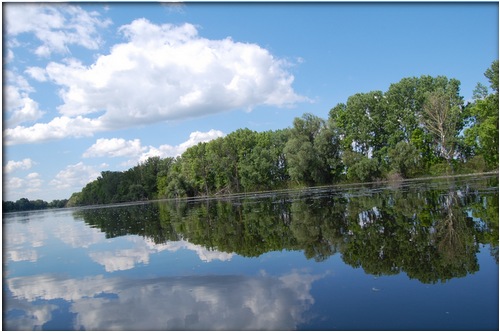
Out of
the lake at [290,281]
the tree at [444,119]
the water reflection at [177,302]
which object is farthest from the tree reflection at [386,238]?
the tree at [444,119]

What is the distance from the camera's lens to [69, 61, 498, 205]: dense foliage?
61.9 metres

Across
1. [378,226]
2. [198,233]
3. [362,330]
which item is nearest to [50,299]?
[362,330]

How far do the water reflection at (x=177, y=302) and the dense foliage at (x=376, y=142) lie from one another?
49379mm

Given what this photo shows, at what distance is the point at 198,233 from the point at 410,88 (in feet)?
220

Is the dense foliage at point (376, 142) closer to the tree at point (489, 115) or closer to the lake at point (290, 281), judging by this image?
the tree at point (489, 115)

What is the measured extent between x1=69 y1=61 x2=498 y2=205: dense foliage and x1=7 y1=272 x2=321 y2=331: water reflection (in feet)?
162

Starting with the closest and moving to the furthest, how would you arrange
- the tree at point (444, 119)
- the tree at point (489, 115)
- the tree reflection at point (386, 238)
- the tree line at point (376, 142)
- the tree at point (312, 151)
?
the tree reflection at point (386, 238) → the tree at point (489, 115) → the tree line at point (376, 142) → the tree at point (444, 119) → the tree at point (312, 151)

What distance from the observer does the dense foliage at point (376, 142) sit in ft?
203

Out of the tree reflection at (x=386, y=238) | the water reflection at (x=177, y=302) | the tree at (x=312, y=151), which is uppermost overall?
the tree at (x=312, y=151)

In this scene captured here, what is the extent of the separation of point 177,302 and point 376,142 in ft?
238

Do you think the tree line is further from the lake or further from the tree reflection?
the lake

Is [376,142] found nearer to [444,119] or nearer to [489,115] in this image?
[444,119]

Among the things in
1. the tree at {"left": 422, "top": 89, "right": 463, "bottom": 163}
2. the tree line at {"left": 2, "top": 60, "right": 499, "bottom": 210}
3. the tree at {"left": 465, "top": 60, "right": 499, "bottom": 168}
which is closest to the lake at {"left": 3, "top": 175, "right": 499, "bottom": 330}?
the tree at {"left": 465, "top": 60, "right": 499, "bottom": 168}

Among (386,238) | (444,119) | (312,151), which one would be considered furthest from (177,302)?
(444,119)
